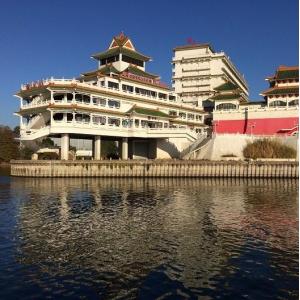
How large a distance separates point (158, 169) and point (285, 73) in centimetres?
5000

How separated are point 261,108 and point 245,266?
7949 centimetres

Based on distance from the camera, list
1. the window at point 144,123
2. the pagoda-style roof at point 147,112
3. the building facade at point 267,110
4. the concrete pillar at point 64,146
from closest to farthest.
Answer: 1. the concrete pillar at point 64,146
2. the pagoda-style roof at point 147,112
3. the window at point 144,123
4. the building facade at point 267,110

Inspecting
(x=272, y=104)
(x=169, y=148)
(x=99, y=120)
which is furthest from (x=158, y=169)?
(x=272, y=104)

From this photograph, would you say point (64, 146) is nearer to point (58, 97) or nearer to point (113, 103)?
point (58, 97)

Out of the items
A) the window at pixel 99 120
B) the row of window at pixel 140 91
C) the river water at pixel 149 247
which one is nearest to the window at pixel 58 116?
the window at pixel 99 120

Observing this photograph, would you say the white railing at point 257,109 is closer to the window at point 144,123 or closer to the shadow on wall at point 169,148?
the shadow on wall at point 169,148

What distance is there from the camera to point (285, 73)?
351 ft

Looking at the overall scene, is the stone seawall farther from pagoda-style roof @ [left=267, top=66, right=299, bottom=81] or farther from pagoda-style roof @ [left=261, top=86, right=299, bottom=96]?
pagoda-style roof @ [left=267, top=66, right=299, bottom=81]

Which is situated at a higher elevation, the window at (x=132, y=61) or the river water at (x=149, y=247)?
the window at (x=132, y=61)

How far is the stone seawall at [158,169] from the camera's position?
7500 cm

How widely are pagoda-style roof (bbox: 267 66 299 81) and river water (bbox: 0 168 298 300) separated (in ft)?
205

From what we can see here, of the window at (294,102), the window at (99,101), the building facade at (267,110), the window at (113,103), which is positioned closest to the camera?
the window at (99,101)

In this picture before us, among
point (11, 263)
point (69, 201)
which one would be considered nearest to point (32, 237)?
point (11, 263)

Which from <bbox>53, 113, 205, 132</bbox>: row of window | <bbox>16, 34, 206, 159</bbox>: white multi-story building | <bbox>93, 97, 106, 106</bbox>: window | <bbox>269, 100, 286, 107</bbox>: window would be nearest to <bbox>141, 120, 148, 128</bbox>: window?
<bbox>53, 113, 205, 132</bbox>: row of window
